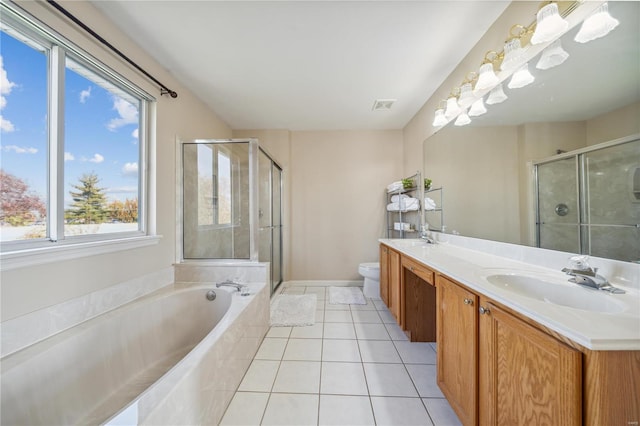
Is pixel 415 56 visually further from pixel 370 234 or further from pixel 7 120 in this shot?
pixel 7 120

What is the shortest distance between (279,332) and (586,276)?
6.74 ft

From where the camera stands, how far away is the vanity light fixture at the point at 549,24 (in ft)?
3.51

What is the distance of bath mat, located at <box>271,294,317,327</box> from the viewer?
2.29m

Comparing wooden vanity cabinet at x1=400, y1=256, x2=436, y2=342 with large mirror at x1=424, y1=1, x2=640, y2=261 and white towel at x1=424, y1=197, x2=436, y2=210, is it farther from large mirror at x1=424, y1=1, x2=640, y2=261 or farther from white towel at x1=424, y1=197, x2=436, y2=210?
white towel at x1=424, y1=197, x2=436, y2=210

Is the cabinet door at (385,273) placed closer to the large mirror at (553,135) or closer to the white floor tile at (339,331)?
Result: the white floor tile at (339,331)

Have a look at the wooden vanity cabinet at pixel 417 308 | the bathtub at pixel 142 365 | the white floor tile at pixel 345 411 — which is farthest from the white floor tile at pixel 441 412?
the bathtub at pixel 142 365

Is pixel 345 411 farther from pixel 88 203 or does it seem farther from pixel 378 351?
pixel 88 203

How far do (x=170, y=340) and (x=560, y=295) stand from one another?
2287 millimetres

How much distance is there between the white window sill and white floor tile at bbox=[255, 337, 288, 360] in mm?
1244

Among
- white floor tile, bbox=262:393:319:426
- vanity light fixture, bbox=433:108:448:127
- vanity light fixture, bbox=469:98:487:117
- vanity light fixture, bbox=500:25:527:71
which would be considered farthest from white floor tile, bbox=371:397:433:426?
vanity light fixture, bbox=433:108:448:127

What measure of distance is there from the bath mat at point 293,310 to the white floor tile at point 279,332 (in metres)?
0.05

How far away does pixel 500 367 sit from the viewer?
2.84ft

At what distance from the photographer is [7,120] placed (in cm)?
108

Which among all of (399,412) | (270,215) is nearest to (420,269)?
(399,412)
